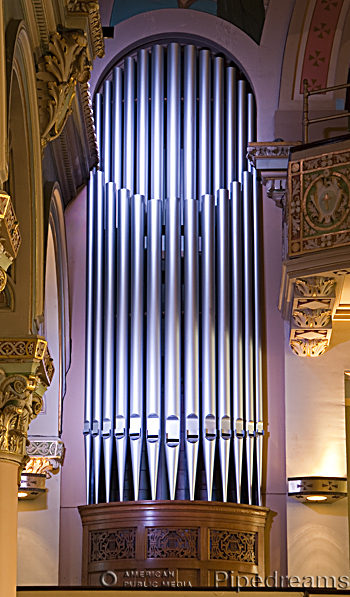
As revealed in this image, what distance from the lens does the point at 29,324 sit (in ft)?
23.4

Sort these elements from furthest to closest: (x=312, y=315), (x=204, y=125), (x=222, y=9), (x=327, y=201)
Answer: (x=222, y=9) < (x=204, y=125) < (x=312, y=315) < (x=327, y=201)

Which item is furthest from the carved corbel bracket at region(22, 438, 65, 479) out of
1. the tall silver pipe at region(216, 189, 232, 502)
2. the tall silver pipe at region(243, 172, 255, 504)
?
the tall silver pipe at region(243, 172, 255, 504)

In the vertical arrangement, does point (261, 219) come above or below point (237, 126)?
below

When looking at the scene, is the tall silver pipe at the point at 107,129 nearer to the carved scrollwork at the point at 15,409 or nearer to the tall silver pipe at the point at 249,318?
the tall silver pipe at the point at 249,318

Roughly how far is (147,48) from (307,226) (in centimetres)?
394

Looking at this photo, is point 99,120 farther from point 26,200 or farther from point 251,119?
point 26,200

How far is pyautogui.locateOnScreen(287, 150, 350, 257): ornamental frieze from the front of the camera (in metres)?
8.58

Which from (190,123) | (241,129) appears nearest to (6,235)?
(190,123)

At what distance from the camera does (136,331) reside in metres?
10.1

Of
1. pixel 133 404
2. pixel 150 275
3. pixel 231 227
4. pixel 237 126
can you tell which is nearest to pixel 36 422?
pixel 133 404

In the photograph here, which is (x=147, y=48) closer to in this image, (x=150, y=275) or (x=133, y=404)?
(x=150, y=275)

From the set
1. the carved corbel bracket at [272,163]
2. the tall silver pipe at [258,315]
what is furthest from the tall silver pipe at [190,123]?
the carved corbel bracket at [272,163]

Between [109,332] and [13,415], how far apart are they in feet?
10.9

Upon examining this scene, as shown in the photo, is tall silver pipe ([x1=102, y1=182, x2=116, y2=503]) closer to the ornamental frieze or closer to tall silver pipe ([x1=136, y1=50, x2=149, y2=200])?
tall silver pipe ([x1=136, y1=50, x2=149, y2=200])
